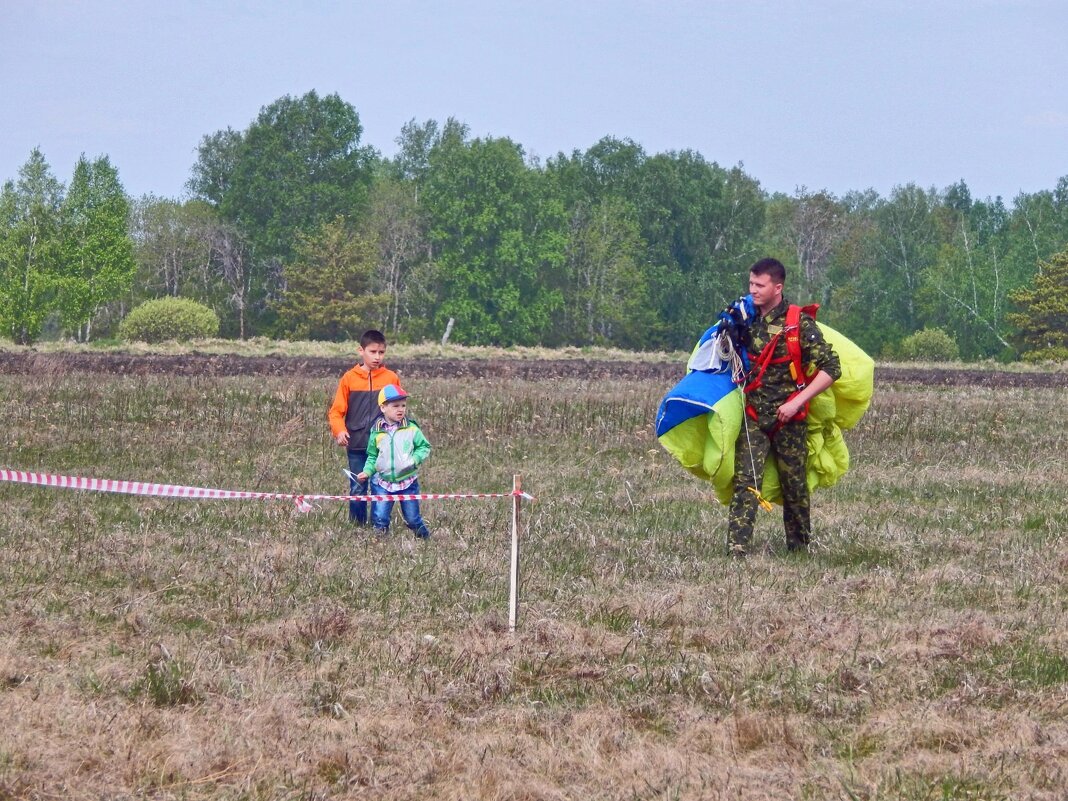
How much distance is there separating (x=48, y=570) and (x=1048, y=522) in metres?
8.02

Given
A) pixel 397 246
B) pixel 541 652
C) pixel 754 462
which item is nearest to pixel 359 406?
pixel 754 462

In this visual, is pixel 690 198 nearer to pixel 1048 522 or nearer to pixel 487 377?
pixel 487 377

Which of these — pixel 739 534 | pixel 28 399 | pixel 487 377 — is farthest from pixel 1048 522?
pixel 487 377

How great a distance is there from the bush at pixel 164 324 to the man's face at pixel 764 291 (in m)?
53.2

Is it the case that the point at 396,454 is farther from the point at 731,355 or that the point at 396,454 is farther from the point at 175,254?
the point at 175,254

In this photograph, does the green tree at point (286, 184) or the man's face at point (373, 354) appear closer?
the man's face at point (373, 354)

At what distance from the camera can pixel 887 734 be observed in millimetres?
5594

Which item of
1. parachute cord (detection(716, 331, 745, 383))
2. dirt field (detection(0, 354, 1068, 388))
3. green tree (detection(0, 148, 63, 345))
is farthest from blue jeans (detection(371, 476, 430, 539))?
green tree (detection(0, 148, 63, 345))

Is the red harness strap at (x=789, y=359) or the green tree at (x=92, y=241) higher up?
the green tree at (x=92, y=241)

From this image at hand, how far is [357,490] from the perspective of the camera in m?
11.4

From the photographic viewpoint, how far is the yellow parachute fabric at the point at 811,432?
9656 millimetres

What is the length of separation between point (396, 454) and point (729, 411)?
2665 mm

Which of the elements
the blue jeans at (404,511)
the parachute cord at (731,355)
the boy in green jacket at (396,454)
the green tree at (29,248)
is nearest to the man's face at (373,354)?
the boy in green jacket at (396,454)

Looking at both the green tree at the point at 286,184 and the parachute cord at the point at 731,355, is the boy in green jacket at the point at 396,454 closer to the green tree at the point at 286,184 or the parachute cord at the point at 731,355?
the parachute cord at the point at 731,355
